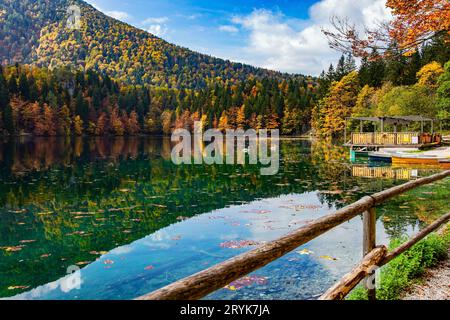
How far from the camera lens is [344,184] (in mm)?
16234

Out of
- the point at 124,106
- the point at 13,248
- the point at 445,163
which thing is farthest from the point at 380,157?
the point at 124,106

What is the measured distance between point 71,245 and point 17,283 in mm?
2032

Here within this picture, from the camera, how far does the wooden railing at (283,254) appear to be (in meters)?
2.33

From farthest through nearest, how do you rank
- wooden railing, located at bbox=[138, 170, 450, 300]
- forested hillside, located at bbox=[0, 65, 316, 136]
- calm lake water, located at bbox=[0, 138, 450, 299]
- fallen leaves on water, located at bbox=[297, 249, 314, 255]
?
forested hillside, located at bbox=[0, 65, 316, 136] → fallen leaves on water, located at bbox=[297, 249, 314, 255] → calm lake water, located at bbox=[0, 138, 450, 299] → wooden railing, located at bbox=[138, 170, 450, 300]

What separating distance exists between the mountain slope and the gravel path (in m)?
135

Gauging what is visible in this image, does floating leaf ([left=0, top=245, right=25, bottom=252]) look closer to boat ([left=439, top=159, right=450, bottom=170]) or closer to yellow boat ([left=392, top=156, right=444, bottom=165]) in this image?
boat ([left=439, top=159, right=450, bottom=170])

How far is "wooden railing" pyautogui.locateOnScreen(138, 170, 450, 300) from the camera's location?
2332mm

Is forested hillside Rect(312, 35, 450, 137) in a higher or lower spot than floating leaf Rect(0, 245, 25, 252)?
higher

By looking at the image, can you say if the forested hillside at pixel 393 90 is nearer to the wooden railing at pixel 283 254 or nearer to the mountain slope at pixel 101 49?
the wooden railing at pixel 283 254

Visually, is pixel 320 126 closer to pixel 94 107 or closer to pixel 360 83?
pixel 360 83

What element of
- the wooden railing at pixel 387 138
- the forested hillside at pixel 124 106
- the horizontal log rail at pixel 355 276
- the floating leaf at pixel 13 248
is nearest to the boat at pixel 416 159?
the wooden railing at pixel 387 138

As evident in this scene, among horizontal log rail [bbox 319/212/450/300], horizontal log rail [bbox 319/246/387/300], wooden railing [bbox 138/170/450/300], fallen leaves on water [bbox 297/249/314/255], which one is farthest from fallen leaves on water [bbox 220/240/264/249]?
horizontal log rail [bbox 319/246/387/300]

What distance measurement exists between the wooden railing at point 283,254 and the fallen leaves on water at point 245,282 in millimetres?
2107
